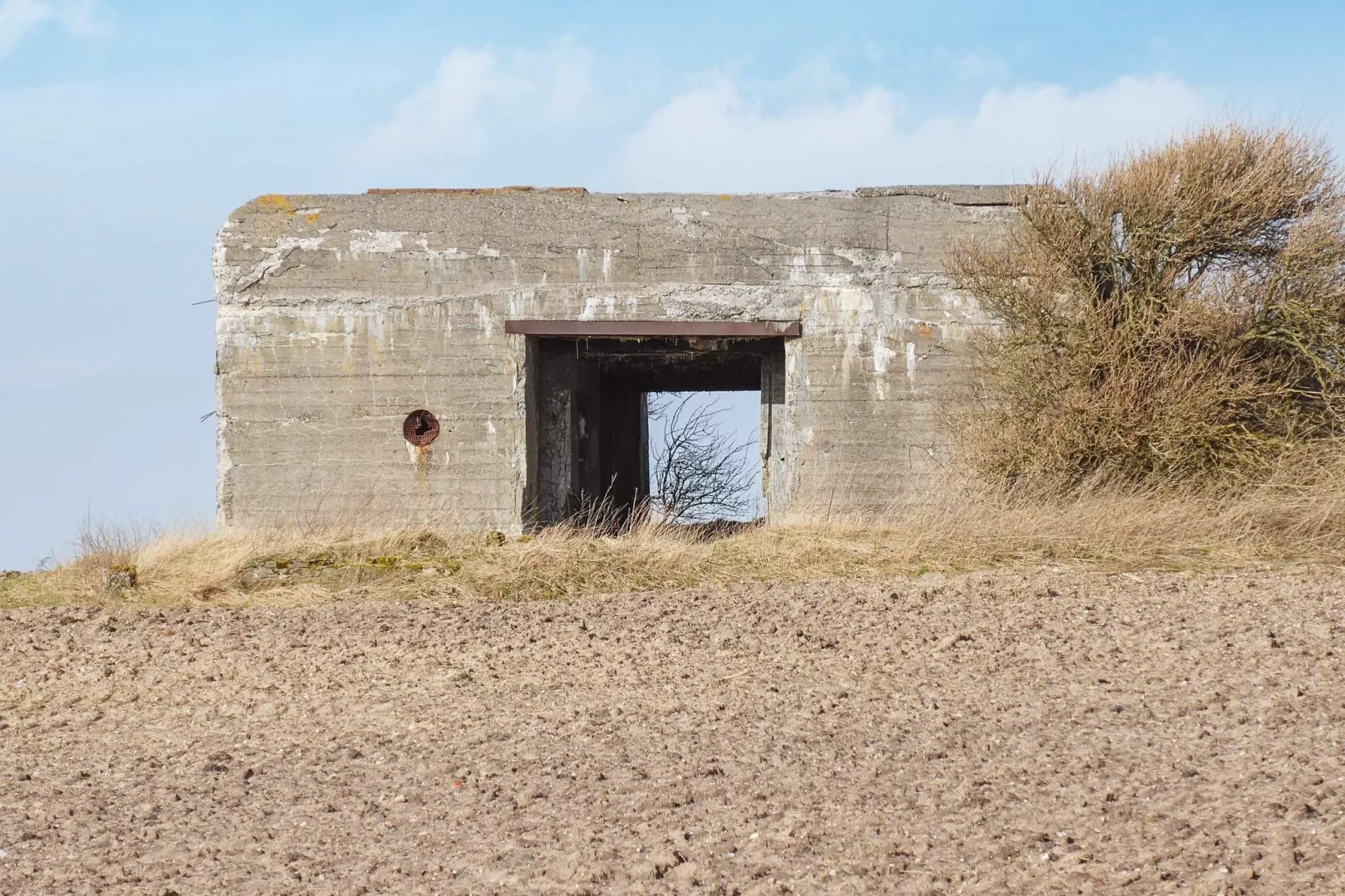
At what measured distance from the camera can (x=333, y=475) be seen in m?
11.0

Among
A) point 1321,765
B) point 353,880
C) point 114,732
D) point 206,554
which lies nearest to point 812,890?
point 353,880

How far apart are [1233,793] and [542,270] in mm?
7660

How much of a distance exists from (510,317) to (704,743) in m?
6.12

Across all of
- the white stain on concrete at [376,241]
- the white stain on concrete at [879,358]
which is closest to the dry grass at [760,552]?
the white stain on concrete at [879,358]

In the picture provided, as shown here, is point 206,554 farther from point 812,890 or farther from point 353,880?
point 812,890

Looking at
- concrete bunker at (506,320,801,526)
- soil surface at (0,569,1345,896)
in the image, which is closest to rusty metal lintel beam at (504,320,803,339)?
concrete bunker at (506,320,801,526)

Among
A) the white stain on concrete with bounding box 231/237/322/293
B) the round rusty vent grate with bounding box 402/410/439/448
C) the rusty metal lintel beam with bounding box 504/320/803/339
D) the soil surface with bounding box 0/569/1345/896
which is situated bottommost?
the soil surface with bounding box 0/569/1345/896

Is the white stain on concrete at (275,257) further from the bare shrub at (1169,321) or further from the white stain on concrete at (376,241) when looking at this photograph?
the bare shrub at (1169,321)

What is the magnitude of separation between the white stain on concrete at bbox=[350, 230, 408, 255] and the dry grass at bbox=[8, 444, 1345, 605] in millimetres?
2420

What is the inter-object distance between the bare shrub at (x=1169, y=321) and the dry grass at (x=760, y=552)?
1.27ft

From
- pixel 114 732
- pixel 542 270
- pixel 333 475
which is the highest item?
pixel 542 270

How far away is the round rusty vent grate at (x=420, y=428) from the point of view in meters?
10.9

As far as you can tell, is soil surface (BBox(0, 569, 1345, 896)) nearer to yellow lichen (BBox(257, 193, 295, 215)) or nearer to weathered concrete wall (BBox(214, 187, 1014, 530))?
weathered concrete wall (BBox(214, 187, 1014, 530))

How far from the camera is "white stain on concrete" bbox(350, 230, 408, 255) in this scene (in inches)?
433
